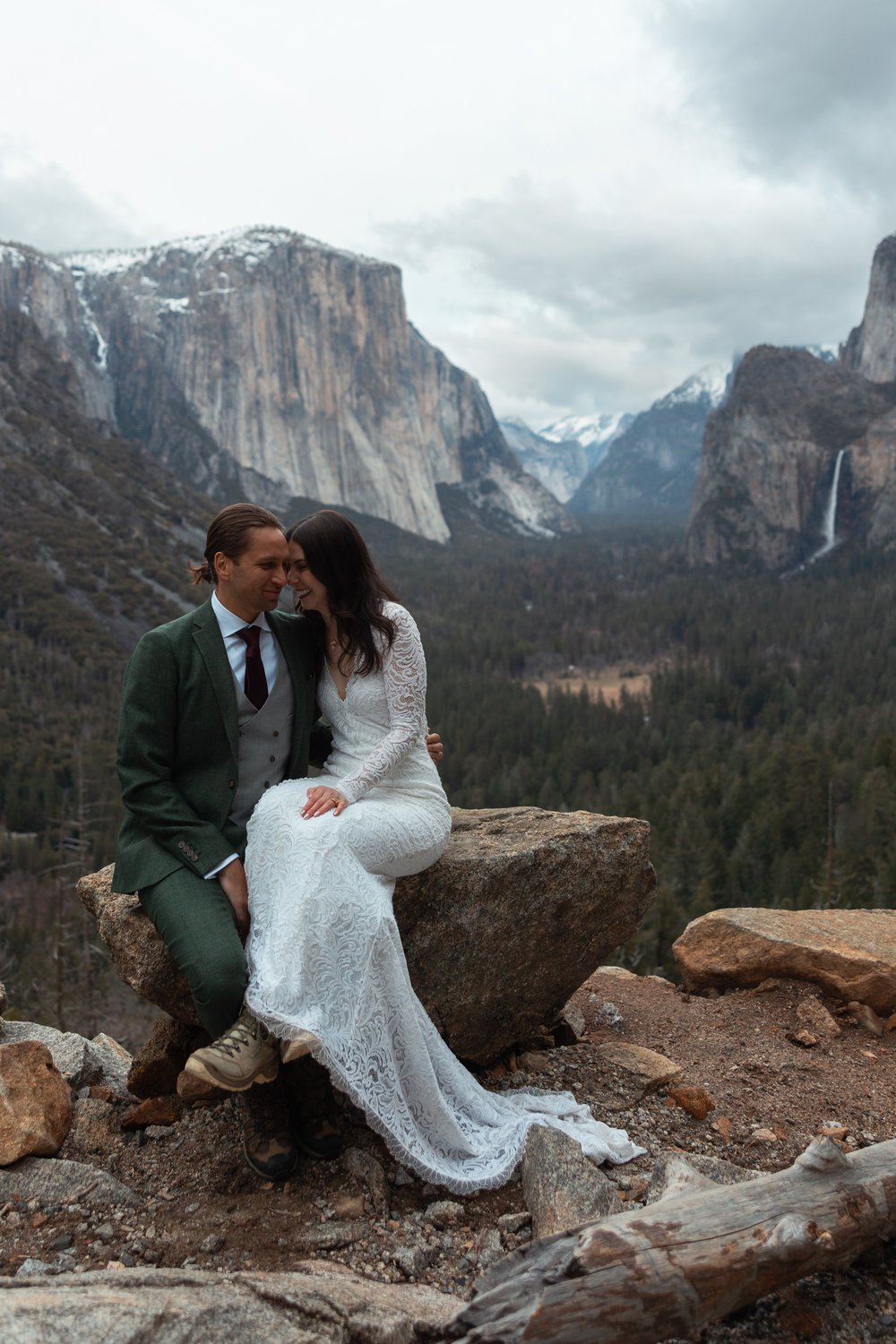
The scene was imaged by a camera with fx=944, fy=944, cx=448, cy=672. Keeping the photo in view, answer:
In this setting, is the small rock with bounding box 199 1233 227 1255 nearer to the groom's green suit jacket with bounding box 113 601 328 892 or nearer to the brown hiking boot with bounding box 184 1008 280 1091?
the brown hiking boot with bounding box 184 1008 280 1091

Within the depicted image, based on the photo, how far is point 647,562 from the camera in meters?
189

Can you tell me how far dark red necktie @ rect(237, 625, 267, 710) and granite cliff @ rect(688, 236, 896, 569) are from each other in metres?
155

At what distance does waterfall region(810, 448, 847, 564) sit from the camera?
15450 centimetres

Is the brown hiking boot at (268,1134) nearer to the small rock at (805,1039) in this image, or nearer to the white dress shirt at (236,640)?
the white dress shirt at (236,640)

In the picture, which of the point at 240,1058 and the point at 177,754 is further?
the point at 177,754

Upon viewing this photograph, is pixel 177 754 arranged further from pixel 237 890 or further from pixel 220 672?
pixel 237 890

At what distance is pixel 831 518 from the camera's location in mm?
156250

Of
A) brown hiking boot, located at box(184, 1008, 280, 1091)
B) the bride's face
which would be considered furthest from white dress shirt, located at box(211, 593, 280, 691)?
brown hiking boot, located at box(184, 1008, 280, 1091)

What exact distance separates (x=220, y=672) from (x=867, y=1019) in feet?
19.7

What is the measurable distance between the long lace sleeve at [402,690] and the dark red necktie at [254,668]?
27.7 inches

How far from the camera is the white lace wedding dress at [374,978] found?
14.1 feet

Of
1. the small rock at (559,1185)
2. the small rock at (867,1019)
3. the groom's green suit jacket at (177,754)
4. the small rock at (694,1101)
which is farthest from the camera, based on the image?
the small rock at (867,1019)

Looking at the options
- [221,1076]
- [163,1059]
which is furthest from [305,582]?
[163,1059]

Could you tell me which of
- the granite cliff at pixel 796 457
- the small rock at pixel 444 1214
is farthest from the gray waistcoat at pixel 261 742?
the granite cliff at pixel 796 457
